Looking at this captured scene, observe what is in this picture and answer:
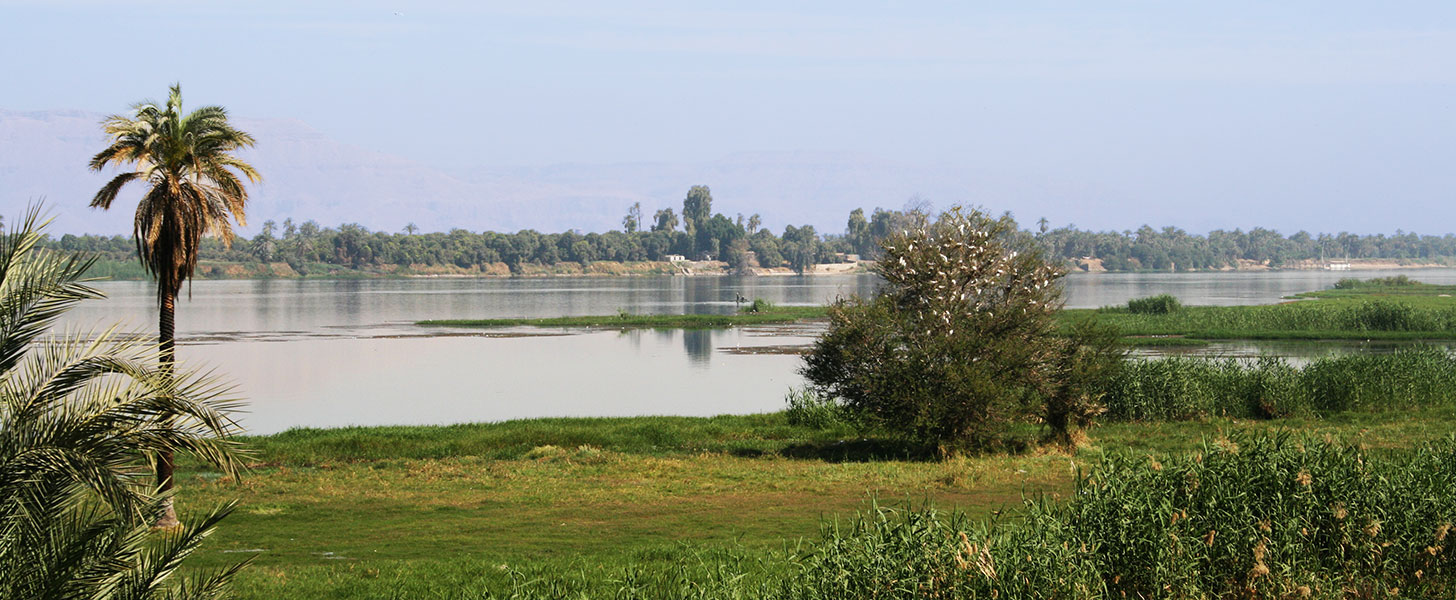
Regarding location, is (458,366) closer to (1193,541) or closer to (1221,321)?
(1221,321)

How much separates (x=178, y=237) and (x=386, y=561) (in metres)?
8.09

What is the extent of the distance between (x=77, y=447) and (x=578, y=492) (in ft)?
43.2

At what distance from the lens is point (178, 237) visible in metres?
18.9

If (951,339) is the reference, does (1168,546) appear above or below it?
below

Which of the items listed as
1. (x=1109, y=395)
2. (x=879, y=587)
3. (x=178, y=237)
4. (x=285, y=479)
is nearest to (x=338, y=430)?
(x=285, y=479)

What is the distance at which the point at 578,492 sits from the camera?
803 inches

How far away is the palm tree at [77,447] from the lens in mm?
7289

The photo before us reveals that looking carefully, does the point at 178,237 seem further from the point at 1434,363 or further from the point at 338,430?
the point at 1434,363

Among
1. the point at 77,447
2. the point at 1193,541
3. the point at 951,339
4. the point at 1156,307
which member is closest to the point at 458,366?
the point at 951,339

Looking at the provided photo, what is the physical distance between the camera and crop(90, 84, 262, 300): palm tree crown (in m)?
18.6

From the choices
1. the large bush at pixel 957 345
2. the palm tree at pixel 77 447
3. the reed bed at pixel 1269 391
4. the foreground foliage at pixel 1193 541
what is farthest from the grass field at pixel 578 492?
the palm tree at pixel 77 447

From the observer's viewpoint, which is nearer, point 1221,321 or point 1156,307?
point 1221,321

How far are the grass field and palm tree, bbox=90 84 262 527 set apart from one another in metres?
3.91

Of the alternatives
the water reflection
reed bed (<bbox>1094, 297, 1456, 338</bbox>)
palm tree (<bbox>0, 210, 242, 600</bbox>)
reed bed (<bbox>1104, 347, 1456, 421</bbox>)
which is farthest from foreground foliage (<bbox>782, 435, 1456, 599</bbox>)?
reed bed (<bbox>1094, 297, 1456, 338</bbox>)
